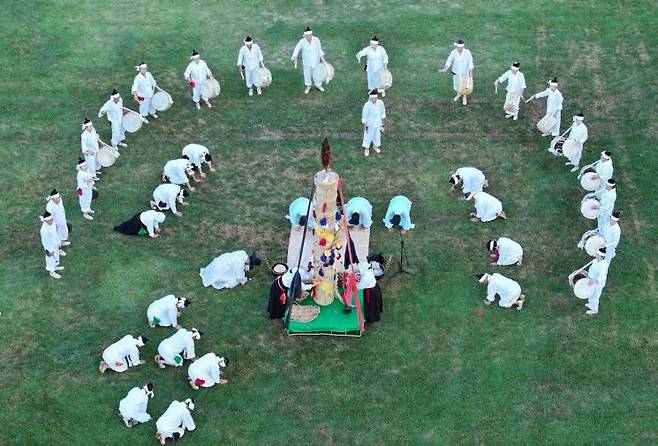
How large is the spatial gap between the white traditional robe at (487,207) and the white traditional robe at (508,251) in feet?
3.73

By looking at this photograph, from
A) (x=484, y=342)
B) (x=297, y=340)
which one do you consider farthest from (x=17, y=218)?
(x=484, y=342)

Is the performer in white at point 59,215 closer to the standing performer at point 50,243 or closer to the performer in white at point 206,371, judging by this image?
the standing performer at point 50,243

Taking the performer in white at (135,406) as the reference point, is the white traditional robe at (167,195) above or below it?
above

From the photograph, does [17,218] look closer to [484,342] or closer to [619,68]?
[484,342]

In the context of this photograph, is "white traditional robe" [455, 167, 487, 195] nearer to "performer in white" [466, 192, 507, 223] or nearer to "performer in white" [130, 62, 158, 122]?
"performer in white" [466, 192, 507, 223]

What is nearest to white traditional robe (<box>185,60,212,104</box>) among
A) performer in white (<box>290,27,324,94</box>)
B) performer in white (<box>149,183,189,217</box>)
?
performer in white (<box>290,27,324,94</box>)

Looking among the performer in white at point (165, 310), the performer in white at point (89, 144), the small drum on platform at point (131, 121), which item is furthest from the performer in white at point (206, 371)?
the small drum on platform at point (131, 121)

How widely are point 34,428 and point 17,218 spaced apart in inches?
233

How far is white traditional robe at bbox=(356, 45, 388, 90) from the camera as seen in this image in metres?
22.7

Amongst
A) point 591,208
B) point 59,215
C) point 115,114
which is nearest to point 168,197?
point 59,215

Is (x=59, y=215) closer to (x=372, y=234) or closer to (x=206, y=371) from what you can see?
(x=206, y=371)

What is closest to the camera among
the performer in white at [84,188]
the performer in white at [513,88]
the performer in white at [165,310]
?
the performer in white at [165,310]

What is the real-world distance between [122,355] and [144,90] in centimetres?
803

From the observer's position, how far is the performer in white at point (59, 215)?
18469 mm
